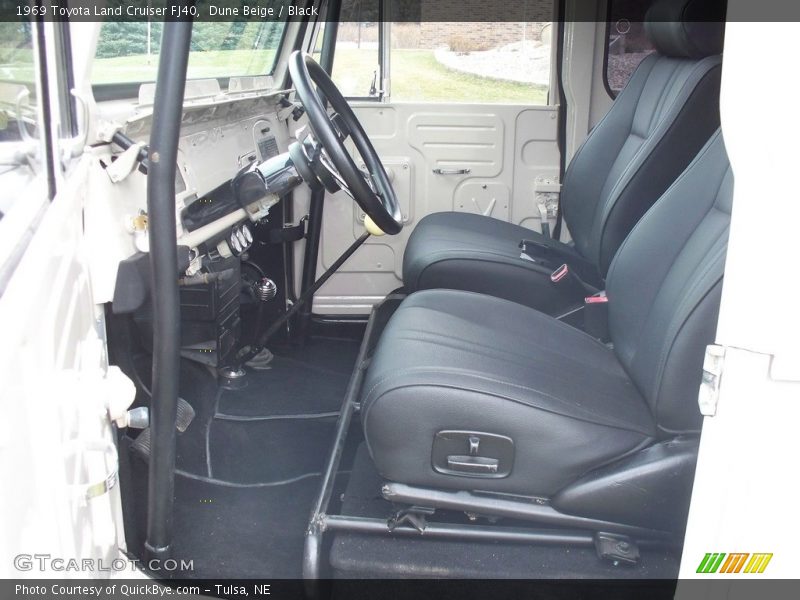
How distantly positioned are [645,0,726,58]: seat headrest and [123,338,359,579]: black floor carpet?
129 cm

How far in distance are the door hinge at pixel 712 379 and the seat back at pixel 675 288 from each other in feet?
0.84

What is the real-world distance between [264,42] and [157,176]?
1704 mm

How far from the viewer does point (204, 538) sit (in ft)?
5.68

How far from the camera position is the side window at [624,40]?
9.03 ft

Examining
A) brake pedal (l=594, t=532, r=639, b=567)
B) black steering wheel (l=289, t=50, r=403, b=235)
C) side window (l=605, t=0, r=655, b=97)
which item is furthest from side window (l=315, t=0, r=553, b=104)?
brake pedal (l=594, t=532, r=639, b=567)

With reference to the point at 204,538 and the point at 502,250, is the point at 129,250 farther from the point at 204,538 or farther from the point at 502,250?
the point at 502,250

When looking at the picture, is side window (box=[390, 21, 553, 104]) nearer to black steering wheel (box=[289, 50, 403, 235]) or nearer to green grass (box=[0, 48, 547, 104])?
green grass (box=[0, 48, 547, 104])

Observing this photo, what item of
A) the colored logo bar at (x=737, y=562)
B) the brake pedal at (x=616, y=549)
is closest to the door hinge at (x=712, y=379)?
the colored logo bar at (x=737, y=562)

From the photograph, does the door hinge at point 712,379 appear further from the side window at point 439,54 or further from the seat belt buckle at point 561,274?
the side window at point 439,54

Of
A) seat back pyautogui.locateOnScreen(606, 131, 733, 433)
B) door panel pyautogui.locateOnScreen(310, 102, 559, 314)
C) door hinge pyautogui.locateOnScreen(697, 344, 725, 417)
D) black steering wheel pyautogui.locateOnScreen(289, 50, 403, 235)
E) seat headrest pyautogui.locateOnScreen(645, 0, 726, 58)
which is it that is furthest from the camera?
door panel pyautogui.locateOnScreen(310, 102, 559, 314)

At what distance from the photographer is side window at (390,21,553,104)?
2.75 m

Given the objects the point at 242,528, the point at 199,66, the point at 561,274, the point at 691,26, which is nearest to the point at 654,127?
the point at 691,26

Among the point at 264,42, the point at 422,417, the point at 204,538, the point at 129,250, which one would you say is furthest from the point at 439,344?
the point at 264,42

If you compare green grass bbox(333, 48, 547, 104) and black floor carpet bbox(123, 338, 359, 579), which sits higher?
green grass bbox(333, 48, 547, 104)
